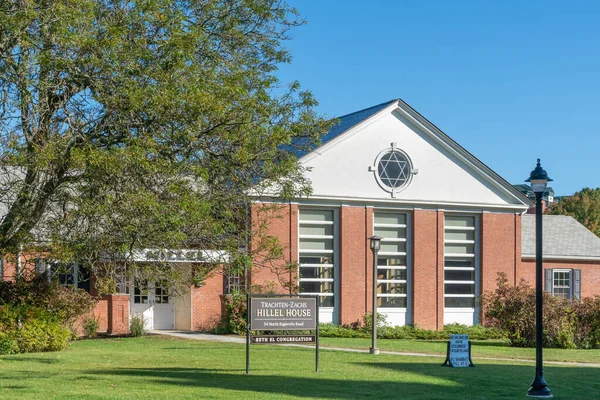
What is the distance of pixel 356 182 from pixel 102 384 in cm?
2118

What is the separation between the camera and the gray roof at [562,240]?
42.8 meters

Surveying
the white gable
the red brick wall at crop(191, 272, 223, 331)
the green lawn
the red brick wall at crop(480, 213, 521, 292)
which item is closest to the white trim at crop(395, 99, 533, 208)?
the white gable

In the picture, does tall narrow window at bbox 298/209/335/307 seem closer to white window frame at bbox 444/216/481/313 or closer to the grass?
white window frame at bbox 444/216/481/313

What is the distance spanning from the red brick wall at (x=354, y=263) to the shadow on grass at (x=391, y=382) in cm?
1477

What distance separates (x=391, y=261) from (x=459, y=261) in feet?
11.0

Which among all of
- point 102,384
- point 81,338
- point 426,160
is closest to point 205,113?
point 102,384

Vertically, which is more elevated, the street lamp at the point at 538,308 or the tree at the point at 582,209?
the tree at the point at 582,209

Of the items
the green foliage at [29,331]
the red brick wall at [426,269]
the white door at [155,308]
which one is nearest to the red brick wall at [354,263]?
the red brick wall at [426,269]

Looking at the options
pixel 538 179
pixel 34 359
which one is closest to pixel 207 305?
pixel 34 359

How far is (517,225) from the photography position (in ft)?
130

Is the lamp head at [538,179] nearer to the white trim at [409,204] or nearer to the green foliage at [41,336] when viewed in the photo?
the green foliage at [41,336]

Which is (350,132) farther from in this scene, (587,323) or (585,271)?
(585,271)

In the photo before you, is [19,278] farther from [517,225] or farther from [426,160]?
[517,225]

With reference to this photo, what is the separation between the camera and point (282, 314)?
18922 millimetres
